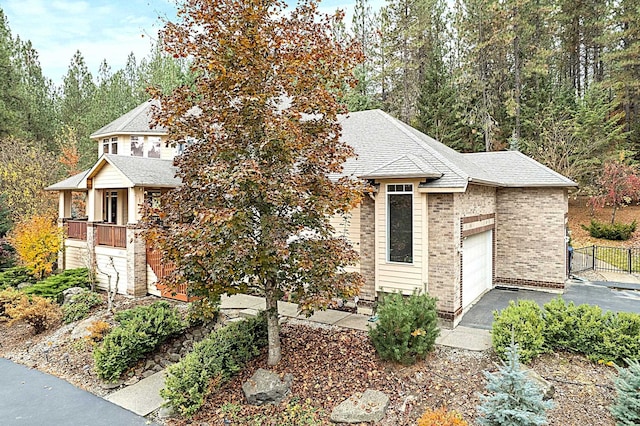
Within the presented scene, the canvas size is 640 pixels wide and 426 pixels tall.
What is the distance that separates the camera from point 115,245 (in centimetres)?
1305

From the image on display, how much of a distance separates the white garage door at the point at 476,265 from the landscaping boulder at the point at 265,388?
599cm

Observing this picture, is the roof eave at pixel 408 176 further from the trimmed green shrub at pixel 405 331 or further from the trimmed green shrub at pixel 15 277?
the trimmed green shrub at pixel 15 277

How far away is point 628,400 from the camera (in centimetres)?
500

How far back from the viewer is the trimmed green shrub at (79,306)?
36.1ft

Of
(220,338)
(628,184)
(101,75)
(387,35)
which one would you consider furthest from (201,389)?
(101,75)

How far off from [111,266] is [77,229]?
347 centimetres

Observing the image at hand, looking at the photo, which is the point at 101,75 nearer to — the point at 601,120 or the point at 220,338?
the point at 220,338

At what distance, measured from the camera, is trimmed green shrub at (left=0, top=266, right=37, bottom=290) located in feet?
45.8

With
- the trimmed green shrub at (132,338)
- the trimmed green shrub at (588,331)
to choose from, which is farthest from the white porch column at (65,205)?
the trimmed green shrub at (588,331)

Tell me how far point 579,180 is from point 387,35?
15957 millimetres

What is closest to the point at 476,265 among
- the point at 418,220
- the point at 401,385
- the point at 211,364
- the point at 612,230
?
the point at 418,220

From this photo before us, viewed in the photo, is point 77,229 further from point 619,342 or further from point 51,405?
point 619,342

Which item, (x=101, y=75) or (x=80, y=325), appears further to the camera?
(x=101, y=75)

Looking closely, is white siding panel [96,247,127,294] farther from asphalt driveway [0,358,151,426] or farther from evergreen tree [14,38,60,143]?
evergreen tree [14,38,60,143]
